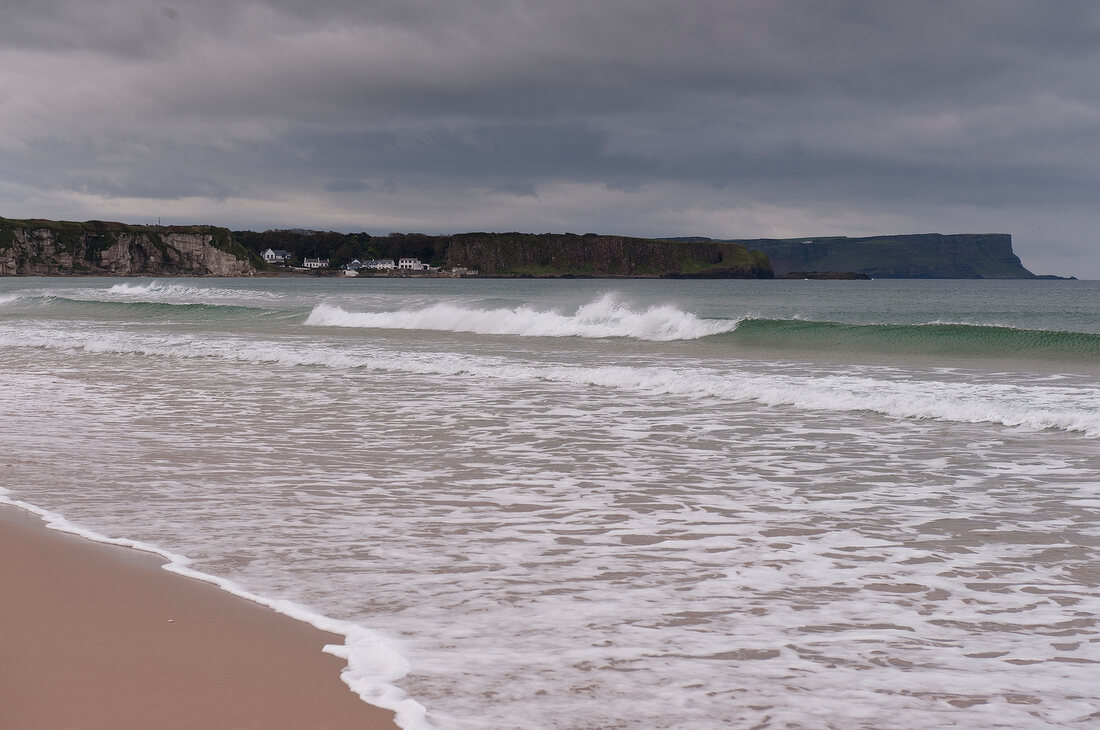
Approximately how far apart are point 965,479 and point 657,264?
18928 cm

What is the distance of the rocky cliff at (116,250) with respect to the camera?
156 metres

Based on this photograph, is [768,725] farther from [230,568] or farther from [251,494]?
[251,494]

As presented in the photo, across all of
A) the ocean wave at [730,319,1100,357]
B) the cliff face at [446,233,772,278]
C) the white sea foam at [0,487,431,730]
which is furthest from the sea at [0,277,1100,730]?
the cliff face at [446,233,772,278]

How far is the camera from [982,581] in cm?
443

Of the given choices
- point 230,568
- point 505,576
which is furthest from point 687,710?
point 230,568

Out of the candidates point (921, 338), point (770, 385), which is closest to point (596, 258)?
point (921, 338)

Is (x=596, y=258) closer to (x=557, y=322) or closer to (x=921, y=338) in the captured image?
(x=557, y=322)

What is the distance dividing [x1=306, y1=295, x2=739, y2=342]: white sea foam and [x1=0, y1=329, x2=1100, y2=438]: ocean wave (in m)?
9.70

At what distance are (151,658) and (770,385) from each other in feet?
35.0

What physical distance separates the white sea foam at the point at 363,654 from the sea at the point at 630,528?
15mm

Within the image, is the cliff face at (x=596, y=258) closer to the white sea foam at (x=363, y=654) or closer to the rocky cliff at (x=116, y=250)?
the rocky cliff at (x=116, y=250)

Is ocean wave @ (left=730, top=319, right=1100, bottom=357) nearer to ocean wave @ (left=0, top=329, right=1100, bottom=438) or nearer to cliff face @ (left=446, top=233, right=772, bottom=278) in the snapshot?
ocean wave @ (left=0, top=329, right=1100, bottom=438)

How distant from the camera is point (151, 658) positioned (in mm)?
3348

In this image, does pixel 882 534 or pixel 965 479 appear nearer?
pixel 882 534
